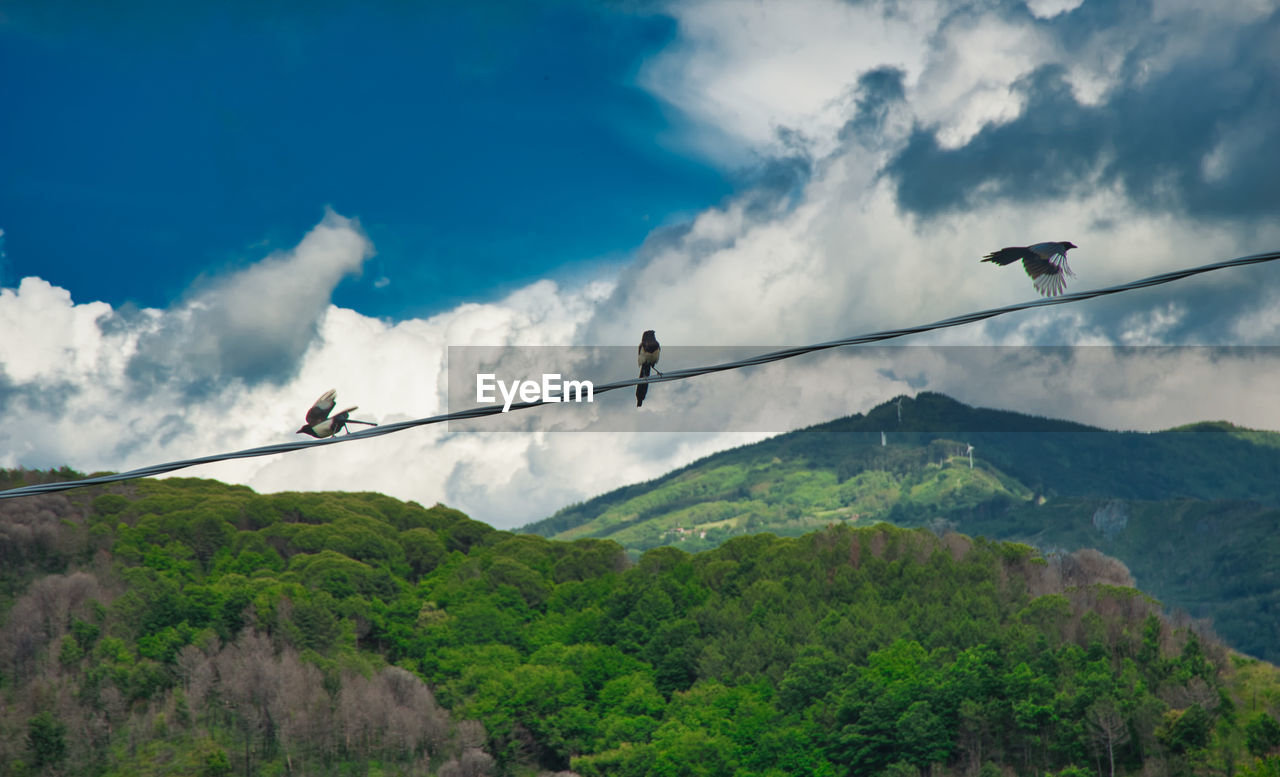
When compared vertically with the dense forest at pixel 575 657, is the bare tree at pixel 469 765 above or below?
below

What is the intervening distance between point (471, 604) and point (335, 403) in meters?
94.5

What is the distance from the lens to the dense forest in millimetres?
76250

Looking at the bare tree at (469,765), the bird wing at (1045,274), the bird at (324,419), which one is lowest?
the bare tree at (469,765)

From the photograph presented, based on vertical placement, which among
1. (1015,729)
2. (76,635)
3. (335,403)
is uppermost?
(335,403)

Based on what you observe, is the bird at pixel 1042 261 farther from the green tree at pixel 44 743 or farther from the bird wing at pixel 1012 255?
the green tree at pixel 44 743

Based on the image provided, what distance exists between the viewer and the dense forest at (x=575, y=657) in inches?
3002

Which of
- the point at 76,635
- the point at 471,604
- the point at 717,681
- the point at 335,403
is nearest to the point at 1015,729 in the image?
the point at 717,681

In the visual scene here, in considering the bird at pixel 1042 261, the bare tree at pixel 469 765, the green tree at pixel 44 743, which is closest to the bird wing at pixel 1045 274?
the bird at pixel 1042 261

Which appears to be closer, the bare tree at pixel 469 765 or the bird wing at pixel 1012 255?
the bird wing at pixel 1012 255

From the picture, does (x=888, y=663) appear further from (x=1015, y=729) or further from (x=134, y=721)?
(x=134, y=721)

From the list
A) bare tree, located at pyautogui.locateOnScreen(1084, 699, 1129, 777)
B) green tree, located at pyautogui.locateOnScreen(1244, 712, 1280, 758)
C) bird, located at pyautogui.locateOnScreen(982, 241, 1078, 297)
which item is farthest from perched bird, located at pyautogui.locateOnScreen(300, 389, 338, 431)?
green tree, located at pyautogui.locateOnScreen(1244, 712, 1280, 758)

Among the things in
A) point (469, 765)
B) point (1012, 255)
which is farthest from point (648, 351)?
point (469, 765)

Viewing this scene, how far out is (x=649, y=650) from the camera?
95812mm

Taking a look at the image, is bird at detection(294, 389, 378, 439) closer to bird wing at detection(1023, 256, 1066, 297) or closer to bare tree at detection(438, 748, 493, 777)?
bird wing at detection(1023, 256, 1066, 297)
